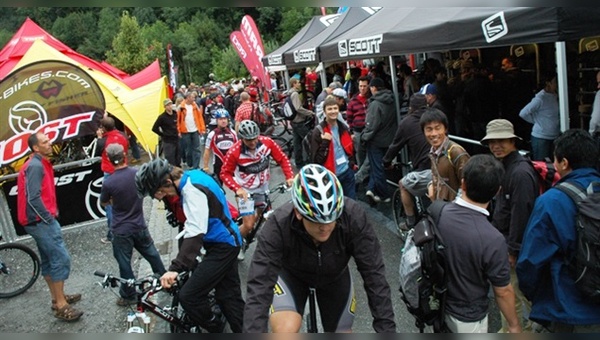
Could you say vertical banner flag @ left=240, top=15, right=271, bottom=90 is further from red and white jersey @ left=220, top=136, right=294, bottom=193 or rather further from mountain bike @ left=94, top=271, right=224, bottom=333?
mountain bike @ left=94, top=271, right=224, bottom=333

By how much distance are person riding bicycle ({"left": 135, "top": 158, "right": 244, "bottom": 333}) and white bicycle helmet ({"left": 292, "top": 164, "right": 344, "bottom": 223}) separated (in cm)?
133

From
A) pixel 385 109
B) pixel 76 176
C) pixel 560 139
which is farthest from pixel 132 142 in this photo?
pixel 560 139

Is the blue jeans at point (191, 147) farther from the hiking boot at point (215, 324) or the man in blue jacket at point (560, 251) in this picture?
the man in blue jacket at point (560, 251)

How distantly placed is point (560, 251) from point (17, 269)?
6.89m

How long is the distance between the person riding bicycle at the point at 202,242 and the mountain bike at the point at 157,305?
14cm

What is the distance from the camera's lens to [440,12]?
5980 millimetres

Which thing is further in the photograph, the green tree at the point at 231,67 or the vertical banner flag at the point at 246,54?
the green tree at the point at 231,67

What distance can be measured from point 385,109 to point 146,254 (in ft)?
14.3

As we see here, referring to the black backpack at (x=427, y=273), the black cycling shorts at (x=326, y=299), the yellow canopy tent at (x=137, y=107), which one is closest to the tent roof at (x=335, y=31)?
the yellow canopy tent at (x=137, y=107)

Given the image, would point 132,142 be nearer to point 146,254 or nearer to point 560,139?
point 146,254

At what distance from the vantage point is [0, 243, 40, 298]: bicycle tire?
264 inches

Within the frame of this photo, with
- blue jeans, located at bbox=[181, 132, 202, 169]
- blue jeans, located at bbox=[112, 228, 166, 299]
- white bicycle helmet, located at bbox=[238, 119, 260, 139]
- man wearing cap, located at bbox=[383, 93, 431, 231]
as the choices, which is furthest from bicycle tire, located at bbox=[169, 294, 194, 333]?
blue jeans, located at bbox=[181, 132, 202, 169]

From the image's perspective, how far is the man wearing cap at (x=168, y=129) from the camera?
39.6ft

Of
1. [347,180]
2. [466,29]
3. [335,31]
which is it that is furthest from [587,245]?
[335,31]
